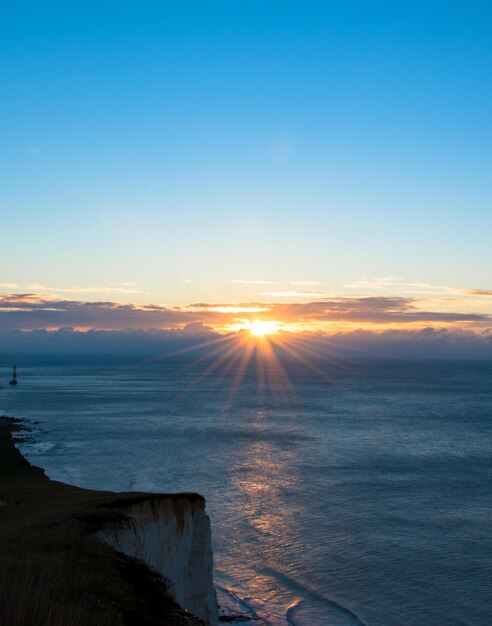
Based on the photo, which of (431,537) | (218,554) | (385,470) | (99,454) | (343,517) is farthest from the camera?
(99,454)

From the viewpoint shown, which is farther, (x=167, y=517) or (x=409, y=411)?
(x=409, y=411)

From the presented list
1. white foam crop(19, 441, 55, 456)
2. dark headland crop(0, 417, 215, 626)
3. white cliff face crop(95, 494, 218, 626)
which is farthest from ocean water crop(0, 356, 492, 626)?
dark headland crop(0, 417, 215, 626)

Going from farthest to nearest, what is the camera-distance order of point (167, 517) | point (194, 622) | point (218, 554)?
point (218, 554) < point (167, 517) < point (194, 622)

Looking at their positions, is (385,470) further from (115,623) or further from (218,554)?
(115,623)

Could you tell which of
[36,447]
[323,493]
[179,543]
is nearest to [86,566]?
[179,543]

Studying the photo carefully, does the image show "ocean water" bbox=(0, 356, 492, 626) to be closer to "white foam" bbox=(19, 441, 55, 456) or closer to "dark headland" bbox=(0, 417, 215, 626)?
"white foam" bbox=(19, 441, 55, 456)

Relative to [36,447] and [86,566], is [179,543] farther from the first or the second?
[36,447]

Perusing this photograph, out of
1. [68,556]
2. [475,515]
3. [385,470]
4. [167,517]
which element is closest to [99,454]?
[385,470]
